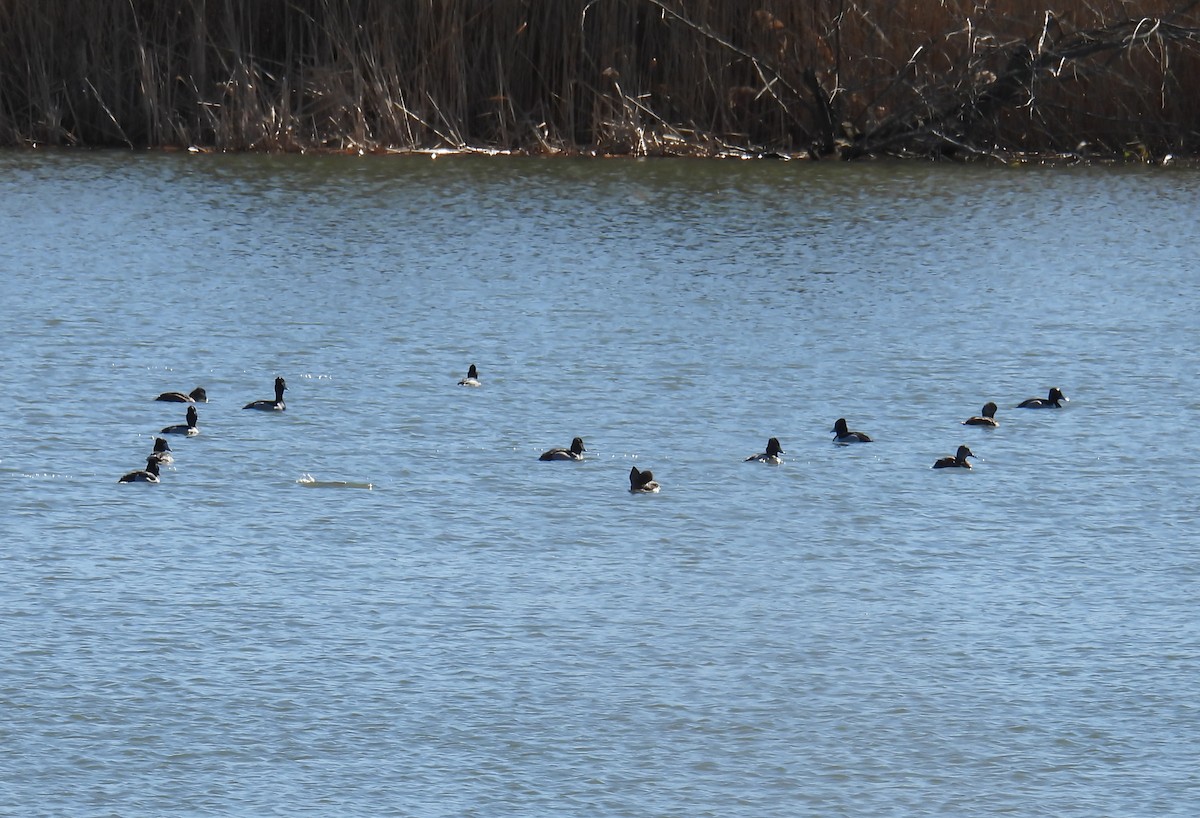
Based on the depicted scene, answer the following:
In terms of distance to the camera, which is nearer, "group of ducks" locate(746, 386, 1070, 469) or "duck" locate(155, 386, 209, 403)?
"group of ducks" locate(746, 386, 1070, 469)

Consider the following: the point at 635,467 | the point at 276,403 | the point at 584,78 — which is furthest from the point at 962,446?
the point at 584,78

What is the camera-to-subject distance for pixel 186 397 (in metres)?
13.8

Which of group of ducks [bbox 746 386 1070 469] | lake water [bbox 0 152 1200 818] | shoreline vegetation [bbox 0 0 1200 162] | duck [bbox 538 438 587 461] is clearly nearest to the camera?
lake water [bbox 0 152 1200 818]

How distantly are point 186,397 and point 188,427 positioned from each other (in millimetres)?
908

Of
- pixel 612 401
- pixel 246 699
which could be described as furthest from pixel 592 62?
pixel 246 699

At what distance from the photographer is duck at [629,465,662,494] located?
1162 centimetres

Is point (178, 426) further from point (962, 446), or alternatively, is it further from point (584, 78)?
point (584, 78)

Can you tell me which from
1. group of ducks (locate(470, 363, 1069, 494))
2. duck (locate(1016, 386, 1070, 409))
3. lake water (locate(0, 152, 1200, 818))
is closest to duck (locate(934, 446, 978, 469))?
group of ducks (locate(470, 363, 1069, 494))

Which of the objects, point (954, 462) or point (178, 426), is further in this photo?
point (178, 426)

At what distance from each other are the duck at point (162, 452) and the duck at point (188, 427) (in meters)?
0.52

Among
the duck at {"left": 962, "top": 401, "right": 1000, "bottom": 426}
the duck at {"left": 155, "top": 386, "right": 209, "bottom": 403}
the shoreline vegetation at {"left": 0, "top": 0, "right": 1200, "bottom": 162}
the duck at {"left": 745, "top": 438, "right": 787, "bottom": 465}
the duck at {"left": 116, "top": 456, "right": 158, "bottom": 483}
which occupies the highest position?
the shoreline vegetation at {"left": 0, "top": 0, "right": 1200, "bottom": 162}

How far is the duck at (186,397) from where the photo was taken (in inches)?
540

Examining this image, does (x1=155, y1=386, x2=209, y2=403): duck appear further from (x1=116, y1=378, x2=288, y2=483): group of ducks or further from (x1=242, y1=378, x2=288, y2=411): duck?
(x1=242, y1=378, x2=288, y2=411): duck

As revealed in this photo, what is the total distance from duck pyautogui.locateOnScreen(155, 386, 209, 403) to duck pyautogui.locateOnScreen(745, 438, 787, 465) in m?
3.88
